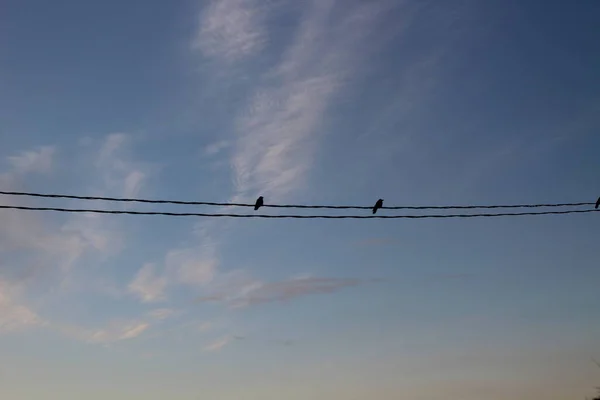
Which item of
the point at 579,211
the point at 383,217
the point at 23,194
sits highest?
the point at 579,211

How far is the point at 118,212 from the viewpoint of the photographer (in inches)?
603

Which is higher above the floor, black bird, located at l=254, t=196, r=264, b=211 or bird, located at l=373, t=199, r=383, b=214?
bird, located at l=373, t=199, r=383, b=214

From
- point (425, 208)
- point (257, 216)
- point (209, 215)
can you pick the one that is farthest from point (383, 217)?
point (209, 215)

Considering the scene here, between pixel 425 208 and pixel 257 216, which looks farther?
pixel 425 208

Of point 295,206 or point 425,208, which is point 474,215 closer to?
point 425,208

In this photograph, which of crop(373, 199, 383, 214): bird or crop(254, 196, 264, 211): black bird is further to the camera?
crop(373, 199, 383, 214): bird

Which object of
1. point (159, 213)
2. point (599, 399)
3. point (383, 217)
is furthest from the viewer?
point (599, 399)

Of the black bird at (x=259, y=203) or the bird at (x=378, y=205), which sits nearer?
the black bird at (x=259, y=203)

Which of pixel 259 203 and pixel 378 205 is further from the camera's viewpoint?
pixel 378 205

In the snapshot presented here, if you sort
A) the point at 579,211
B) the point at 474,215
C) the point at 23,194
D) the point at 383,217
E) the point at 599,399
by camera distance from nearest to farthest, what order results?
the point at 23,194 → the point at 383,217 → the point at 474,215 → the point at 579,211 → the point at 599,399

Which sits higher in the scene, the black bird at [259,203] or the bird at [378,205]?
the bird at [378,205]

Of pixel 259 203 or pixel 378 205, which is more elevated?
pixel 378 205

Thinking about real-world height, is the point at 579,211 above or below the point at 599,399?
above

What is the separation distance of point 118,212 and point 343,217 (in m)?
7.14
